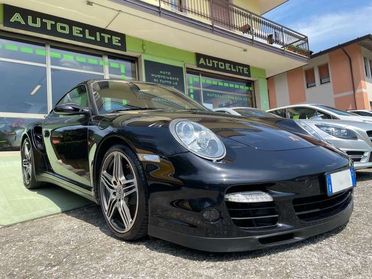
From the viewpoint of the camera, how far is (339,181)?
228 centimetres

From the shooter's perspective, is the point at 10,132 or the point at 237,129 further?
the point at 10,132

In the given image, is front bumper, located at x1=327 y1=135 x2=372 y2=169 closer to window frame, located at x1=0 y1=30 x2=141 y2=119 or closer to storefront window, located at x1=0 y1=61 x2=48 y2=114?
window frame, located at x1=0 y1=30 x2=141 y2=119

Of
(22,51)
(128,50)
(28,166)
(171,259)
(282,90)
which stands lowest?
(171,259)

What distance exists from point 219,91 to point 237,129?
35.0 ft

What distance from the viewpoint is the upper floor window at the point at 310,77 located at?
2152 cm

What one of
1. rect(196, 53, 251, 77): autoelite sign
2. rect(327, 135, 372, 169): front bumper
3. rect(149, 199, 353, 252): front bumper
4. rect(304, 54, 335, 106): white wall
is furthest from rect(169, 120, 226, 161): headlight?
rect(304, 54, 335, 106): white wall

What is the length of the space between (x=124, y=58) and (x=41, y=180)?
680 cm

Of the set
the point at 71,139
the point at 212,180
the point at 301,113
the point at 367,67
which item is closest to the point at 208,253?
the point at 212,180

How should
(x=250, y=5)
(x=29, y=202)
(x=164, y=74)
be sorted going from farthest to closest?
(x=250, y=5) → (x=164, y=74) → (x=29, y=202)

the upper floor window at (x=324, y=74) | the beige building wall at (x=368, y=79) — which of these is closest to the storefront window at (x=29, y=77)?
the upper floor window at (x=324, y=74)

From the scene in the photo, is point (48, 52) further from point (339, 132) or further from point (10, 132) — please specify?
point (339, 132)

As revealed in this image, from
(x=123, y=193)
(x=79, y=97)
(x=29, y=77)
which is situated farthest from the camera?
(x=29, y=77)

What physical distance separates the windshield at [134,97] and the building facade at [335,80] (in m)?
17.6

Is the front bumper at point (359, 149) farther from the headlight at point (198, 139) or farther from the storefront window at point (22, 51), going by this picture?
the storefront window at point (22, 51)
